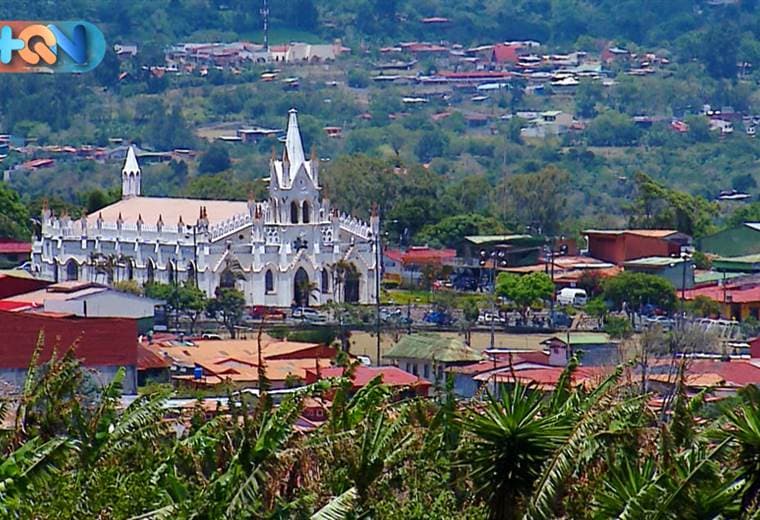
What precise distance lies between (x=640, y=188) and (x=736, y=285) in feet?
48.8

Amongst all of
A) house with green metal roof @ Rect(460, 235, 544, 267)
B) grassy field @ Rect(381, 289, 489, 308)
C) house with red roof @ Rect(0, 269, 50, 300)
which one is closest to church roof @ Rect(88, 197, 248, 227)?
grassy field @ Rect(381, 289, 489, 308)

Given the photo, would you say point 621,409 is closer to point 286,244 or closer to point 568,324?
point 568,324

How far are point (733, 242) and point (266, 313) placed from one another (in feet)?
44.9

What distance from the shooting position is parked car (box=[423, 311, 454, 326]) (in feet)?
153

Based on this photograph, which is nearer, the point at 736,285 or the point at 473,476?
the point at 473,476

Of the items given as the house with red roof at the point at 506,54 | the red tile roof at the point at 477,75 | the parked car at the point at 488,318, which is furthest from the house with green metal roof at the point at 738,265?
the house with red roof at the point at 506,54

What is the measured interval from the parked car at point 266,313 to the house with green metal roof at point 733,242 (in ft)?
39.7

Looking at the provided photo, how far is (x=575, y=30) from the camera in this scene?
126375mm

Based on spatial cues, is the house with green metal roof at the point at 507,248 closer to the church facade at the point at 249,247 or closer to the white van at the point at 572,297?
the church facade at the point at 249,247

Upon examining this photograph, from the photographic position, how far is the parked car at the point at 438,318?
4675cm

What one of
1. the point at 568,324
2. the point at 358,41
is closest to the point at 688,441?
the point at 568,324

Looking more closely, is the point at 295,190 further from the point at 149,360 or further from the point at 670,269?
the point at 149,360

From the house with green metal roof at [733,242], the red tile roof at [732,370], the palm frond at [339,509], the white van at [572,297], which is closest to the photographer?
the palm frond at [339,509]

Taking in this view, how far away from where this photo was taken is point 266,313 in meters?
48.3
